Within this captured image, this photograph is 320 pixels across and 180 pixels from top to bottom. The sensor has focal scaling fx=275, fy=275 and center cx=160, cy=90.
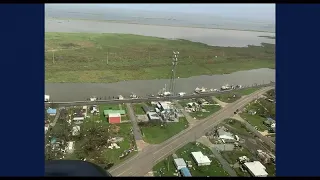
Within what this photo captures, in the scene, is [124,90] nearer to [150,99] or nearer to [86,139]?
[150,99]

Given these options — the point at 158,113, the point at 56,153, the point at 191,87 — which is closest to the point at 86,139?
the point at 56,153

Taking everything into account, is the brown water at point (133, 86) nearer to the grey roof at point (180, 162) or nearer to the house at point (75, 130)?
the house at point (75, 130)

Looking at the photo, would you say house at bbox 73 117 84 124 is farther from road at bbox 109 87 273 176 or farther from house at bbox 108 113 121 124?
road at bbox 109 87 273 176

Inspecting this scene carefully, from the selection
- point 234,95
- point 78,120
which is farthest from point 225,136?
point 78,120

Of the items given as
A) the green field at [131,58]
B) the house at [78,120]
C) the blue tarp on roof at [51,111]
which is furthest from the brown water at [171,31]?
the house at [78,120]

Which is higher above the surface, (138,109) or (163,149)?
(138,109)

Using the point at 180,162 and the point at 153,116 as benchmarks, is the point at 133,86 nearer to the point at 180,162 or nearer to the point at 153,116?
the point at 153,116
